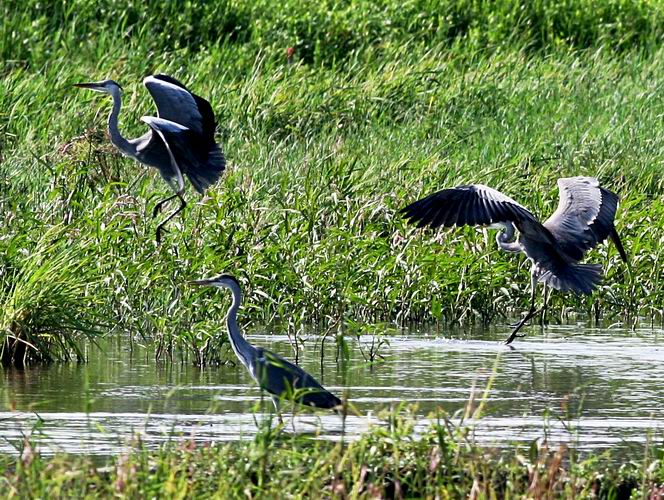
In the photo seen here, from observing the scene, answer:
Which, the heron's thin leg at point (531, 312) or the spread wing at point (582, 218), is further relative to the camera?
the spread wing at point (582, 218)

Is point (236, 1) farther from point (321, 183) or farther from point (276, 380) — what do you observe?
point (276, 380)

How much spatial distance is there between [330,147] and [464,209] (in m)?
3.35

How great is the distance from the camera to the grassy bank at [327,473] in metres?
4.46

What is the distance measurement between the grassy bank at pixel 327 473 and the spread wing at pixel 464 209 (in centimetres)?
329

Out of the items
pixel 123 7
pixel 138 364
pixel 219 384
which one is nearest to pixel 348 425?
pixel 219 384

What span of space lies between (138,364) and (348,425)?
1795 millimetres

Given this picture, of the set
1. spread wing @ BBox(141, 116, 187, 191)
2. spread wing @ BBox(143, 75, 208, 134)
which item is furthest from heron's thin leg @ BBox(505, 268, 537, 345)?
spread wing @ BBox(143, 75, 208, 134)

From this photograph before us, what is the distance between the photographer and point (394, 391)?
7371mm

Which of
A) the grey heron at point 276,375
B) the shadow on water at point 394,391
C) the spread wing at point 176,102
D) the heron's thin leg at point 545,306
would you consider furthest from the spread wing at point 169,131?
the heron's thin leg at point 545,306

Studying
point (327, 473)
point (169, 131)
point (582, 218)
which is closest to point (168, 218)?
point (169, 131)

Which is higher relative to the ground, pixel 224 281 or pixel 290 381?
pixel 224 281

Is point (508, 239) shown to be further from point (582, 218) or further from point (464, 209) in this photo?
point (464, 209)

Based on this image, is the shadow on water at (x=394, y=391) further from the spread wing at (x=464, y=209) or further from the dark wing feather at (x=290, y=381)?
the spread wing at (x=464, y=209)

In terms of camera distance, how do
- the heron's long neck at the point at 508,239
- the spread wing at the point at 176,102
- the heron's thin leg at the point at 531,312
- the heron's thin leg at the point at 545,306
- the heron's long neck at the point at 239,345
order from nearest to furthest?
the heron's long neck at the point at 239,345, the heron's thin leg at the point at 531,312, the spread wing at the point at 176,102, the heron's long neck at the point at 508,239, the heron's thin leg at the point at 545,306
